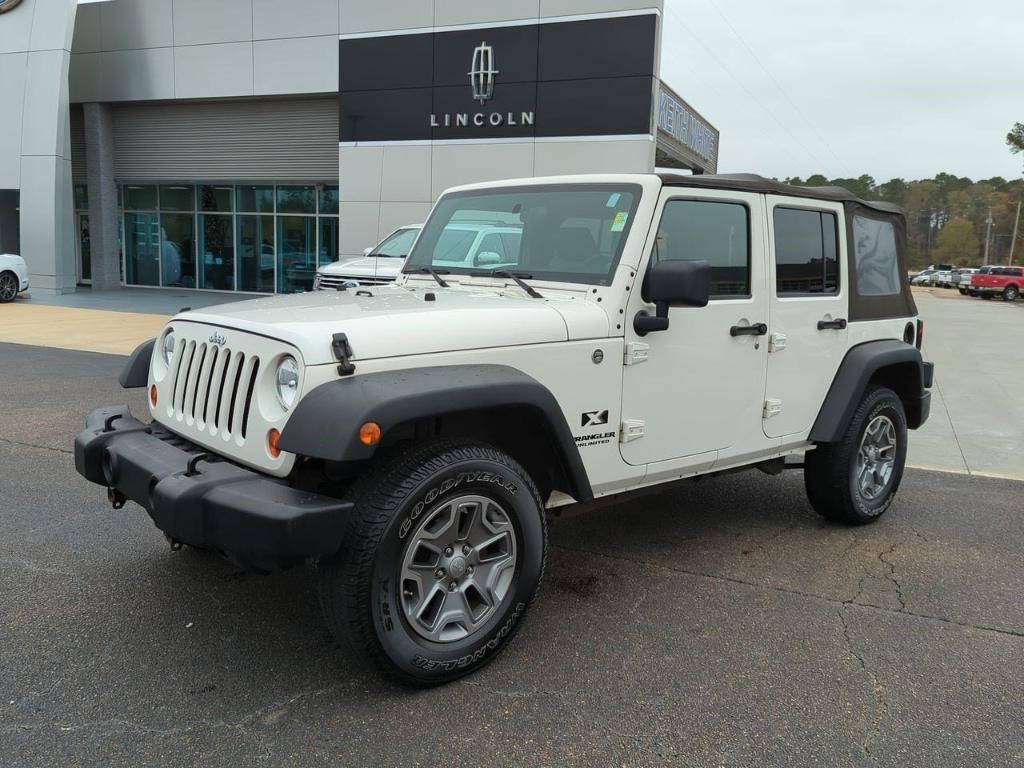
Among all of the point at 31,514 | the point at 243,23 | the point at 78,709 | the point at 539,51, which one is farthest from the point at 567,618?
the point at 243,23

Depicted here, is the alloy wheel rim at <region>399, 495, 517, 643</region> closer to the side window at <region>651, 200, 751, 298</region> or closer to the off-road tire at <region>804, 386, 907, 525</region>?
the side window at <region>651, 200, 751, 298</region>

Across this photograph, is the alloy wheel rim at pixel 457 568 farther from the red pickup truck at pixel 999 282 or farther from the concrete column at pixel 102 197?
the red pickup truck at pixel 999 282

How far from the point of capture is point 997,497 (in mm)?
5895

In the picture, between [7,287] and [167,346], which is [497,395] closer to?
[167,346]

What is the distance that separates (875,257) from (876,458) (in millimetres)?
1220

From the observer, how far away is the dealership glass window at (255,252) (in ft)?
74.8

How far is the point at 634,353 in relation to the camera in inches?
142

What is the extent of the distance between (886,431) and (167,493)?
13.5ft

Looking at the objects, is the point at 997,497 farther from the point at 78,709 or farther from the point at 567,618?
the point at 78,709

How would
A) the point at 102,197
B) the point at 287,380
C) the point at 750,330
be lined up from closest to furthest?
the point at 287,380 < the point at 750,330 < the point at 102,197

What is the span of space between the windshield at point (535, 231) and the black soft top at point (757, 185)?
0.75ft

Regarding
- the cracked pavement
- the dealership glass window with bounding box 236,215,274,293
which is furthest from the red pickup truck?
the cracked pavement

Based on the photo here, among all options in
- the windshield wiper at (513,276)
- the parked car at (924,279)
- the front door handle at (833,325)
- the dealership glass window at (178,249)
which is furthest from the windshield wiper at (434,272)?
the parked car at (924,279)

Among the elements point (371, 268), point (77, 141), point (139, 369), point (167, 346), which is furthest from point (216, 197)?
point (167, 346)
